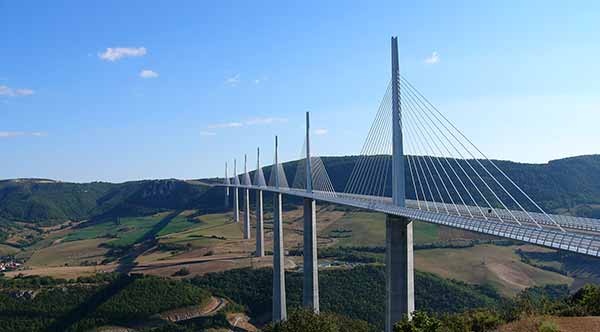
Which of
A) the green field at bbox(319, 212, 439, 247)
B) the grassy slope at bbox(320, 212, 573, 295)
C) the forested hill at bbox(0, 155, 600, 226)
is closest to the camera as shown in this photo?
the grassy slope at bbox(320, 212, 573, 295)

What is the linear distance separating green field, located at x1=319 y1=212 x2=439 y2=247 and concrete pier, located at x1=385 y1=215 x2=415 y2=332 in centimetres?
6142

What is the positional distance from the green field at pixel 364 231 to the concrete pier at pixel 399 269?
202 ft

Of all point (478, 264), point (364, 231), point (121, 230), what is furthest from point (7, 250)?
point (478, 264)

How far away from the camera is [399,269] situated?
28.5m

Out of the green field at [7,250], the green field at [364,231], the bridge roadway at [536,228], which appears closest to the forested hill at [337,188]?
the green field at [364,231]

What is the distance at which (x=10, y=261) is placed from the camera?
344 ft

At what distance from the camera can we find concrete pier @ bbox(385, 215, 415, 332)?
92.6ft

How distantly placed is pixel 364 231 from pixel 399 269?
73586mm

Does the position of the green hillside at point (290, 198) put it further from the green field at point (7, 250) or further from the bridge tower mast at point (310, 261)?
the bridge tower mast at point (310, 261)

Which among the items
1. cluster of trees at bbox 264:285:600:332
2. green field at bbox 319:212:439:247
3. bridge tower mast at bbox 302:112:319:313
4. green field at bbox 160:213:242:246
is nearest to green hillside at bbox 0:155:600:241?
green field at bbox 319:212:439:247

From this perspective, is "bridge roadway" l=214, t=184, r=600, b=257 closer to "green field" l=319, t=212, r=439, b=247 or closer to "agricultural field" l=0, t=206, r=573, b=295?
"agricultural field" l=0, t=206, r=573, b=295

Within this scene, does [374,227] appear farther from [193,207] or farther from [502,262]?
[193,207]

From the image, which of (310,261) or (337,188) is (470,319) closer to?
(310,261)

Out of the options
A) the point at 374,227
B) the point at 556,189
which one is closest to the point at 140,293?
the point at 374,227
